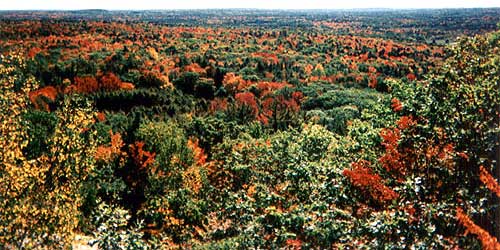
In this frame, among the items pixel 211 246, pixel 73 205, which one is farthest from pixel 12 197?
pixel 211 246

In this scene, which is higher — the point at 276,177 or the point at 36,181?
the point at 36,181

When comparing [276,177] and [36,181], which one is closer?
[36,181]

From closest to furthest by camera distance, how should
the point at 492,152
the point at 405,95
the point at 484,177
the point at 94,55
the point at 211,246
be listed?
the point at 484,177, the point at 492,152, the point at 211,246, the point at 405,95, the point at 94,55

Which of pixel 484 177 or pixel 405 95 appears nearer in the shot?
pixel 484 177

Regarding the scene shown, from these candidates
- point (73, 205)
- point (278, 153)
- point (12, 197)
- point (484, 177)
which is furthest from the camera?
point (278, 153)

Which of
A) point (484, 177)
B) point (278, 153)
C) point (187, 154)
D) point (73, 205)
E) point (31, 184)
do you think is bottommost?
→ point (187, 154)

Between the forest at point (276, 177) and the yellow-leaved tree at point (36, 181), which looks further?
the yellow-leaved tree at point (36, 181)

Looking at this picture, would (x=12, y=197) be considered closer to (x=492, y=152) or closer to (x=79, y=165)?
(x=79, y=165)

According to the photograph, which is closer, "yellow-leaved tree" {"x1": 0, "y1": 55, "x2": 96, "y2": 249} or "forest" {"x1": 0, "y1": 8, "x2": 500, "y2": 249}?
"forest" {"x1": 0, "y1": 8, "x2": 500, "y2": 249}
